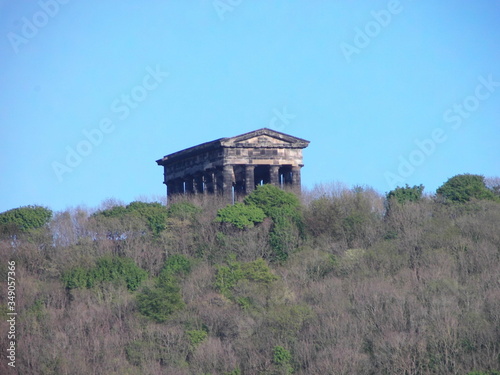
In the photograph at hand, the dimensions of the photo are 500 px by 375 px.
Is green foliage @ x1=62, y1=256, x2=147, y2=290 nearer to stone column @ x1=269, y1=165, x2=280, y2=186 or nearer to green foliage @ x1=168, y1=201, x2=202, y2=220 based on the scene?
green foliage @ x1=168, y1=201, x2=202, y2=220

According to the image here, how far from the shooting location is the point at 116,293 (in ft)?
227

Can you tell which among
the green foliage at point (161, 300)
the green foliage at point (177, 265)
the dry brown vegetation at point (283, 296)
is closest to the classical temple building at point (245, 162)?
the dry brown vegetation at point (283, 296)

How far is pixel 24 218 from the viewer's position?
80.4 meters

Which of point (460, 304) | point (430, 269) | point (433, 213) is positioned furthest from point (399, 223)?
point (460, 304)

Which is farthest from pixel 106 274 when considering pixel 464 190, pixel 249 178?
pixel 464 190

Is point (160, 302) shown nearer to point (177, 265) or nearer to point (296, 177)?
point (177, 265)

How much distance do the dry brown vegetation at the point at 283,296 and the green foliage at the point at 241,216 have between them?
23.3 inches

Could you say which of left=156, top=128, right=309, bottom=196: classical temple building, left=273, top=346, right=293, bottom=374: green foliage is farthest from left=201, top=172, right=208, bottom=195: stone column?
left=273, top=346, right=293, bottom=374: green foliage

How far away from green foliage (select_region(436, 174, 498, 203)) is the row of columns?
359 inches

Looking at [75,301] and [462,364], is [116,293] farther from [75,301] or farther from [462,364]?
[462,364]

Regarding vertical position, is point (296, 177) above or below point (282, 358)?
above

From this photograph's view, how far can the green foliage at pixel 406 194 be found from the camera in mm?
81750

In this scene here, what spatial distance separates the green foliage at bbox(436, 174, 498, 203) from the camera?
266ft

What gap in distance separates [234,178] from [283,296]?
17347 millimetres
